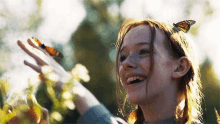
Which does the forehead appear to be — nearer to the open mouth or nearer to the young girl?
Answer: the young girl

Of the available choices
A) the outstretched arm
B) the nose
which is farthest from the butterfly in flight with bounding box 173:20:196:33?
the outstretched arm

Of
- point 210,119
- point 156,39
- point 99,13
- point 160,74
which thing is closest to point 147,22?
point 156,39

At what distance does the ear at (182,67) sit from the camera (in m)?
2.17

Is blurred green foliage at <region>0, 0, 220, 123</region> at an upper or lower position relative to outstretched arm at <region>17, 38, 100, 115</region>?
upper

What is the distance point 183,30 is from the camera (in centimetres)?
244

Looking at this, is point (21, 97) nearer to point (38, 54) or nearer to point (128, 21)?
point (38, 54)

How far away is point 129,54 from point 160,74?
0.24 meters

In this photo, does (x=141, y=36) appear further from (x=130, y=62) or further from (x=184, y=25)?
(x=184, y=25)

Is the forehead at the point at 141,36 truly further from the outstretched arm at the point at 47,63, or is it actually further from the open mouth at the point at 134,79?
the outstretched arm at the point at 47,63

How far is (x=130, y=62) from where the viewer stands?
209 centimetres

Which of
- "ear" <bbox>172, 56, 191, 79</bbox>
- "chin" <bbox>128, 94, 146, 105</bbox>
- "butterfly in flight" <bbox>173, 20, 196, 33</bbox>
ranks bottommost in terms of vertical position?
"chin" <bbox>128, 94, 146, 105</bbox>

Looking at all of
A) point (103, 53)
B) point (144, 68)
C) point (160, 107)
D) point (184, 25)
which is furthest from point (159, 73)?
point (103, 53)

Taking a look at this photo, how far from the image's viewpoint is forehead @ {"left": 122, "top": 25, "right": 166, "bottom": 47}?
220 cm

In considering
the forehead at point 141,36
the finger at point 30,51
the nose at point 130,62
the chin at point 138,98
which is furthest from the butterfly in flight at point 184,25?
the finger at point 30,51
